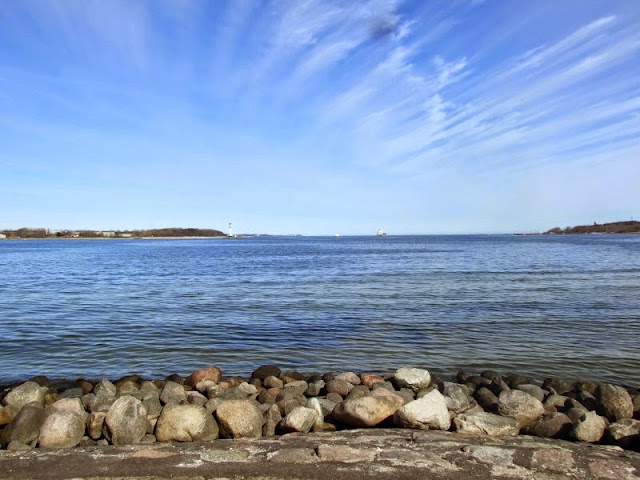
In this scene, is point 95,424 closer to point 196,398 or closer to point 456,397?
point 196,398

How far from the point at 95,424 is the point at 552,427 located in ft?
20.6

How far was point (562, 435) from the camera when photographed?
6.88 metres

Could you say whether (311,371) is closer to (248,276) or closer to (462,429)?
(462,429)

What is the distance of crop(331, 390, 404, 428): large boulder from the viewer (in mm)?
7251

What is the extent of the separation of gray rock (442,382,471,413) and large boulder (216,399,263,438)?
3.05 metres

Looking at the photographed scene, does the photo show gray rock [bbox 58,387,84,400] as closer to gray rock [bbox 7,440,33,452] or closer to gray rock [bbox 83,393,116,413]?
gray rock [bbox 83,393,116,413]

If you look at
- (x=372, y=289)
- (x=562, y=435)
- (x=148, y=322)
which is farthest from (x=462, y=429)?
(x=372, y=289)

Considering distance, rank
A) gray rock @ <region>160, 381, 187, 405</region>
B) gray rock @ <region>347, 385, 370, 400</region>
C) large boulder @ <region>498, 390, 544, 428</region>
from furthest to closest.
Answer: gray rock @ <region>347, 385, 370, 400</region> → gray rock @ <region>160, 381, 187, 405</region> → large boulder @ <region>498, 390, 544, 428</region>

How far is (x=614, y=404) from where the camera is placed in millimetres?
7809

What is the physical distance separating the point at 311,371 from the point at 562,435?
602cm

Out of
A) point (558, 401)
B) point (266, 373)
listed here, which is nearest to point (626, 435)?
point (558, 401)

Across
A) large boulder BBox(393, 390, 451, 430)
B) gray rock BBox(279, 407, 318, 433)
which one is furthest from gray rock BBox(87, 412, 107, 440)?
large boulder BBox(393, 390, 451, 430)

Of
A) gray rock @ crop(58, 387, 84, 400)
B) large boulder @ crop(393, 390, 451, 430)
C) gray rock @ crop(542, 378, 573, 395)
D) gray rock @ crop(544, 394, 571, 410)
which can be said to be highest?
large boulder @ crop(393, 390, 451, 430)

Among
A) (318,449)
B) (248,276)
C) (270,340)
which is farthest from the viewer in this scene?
(248,276)
